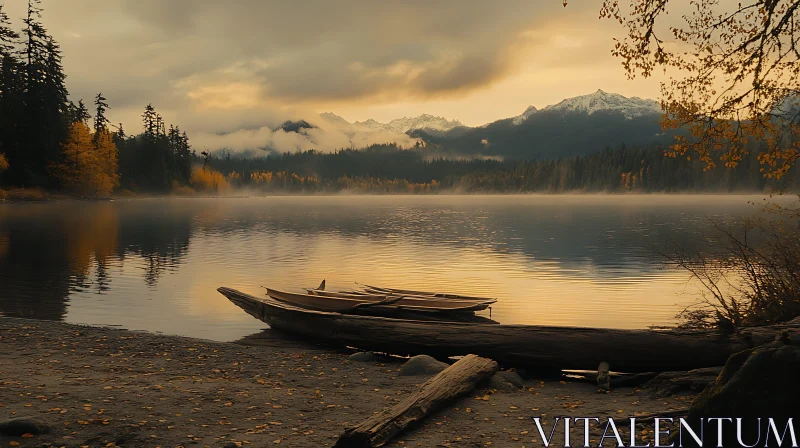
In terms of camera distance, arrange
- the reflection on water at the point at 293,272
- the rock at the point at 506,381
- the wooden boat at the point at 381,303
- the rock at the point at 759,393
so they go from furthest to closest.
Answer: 1. the reflection on water at the point at 293,272
2. the wooden boat at the point at 381,303
3. the rock at the point at 506,381
4. the rock at the point at 759,393

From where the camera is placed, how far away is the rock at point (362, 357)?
1594cm

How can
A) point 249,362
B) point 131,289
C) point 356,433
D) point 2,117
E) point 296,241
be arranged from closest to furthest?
point 356,433
point 249,362
point 131,289
point 296,241
point 2,117

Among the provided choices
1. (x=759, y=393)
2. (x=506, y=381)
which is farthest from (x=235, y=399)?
(x=759, y=393)

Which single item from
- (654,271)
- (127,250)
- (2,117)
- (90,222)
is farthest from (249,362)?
(2,117)

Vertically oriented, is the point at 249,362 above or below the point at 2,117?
below

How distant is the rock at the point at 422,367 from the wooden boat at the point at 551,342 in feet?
2.63

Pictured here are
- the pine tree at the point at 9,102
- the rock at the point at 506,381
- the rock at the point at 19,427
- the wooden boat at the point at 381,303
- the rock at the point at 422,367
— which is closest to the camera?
the rock at the point at 19,427

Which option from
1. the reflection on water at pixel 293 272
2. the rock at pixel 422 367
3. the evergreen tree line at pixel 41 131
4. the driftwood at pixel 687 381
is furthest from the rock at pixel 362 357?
the evergreen tree line at pixel 41 131

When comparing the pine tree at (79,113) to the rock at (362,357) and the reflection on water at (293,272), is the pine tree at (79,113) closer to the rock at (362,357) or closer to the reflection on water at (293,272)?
the reflection on water at (293,272)

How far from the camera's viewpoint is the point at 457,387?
38.4 feet

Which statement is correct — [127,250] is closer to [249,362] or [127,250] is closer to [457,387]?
[249,362]

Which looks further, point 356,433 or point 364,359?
point 364,359

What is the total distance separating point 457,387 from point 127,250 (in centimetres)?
4010

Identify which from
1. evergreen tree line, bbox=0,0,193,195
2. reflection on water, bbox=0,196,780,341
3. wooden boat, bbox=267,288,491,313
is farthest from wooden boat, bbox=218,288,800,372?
evergreen tree line, bbox=0,0,193,195
